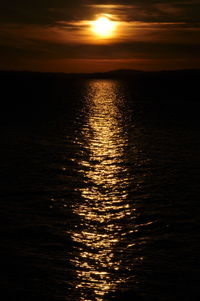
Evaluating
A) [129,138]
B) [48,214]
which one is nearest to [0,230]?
[48,214]

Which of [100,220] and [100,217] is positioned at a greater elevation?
[100,217]

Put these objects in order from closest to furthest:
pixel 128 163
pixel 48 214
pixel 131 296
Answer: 1. pixel 131 296
2. pixel 48 214
3. pixel 128 163

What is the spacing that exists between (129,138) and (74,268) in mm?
53861

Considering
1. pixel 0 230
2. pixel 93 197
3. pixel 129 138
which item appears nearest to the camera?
pixel 0 230

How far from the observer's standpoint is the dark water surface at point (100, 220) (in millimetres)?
28859

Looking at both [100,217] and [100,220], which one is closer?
[100,220]

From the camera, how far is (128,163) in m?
60.2

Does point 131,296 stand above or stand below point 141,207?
below

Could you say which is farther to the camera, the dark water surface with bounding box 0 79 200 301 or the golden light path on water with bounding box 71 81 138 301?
the golden light path on water with bounding box 71 81 138 301

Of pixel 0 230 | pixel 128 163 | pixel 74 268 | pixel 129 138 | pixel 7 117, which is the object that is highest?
pixel 7 117

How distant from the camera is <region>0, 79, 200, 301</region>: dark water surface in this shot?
28.9 m

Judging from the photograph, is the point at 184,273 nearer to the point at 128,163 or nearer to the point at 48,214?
the point at 48,214

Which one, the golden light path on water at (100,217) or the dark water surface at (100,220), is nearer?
the dark water surface at (100,220)

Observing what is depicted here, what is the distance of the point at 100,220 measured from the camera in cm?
3912
